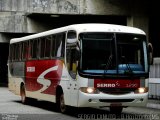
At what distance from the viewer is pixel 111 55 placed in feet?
52.2

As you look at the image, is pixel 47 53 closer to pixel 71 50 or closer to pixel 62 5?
pixel 71 50

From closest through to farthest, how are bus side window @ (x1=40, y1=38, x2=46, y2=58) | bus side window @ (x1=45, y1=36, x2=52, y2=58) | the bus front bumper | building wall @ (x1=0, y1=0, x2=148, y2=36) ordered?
the bus front bumper < bus side window @ (x1=45, y1=36, x2=52, y2=58) < bus side window @ (x1=40, y1=38, x2=46, y2=58) < building wall @ (x1=0, y1=0, x2=148, y2=36)

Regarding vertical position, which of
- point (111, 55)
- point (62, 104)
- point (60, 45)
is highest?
point (60, 45)

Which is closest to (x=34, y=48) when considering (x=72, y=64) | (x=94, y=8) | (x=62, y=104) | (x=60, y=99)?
(x=60, y=99)

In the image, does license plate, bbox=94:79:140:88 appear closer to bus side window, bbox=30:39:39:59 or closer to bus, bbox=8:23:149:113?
bus, bbox=8:23:149:113

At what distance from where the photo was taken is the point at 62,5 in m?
32.1

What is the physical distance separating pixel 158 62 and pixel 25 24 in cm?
1545

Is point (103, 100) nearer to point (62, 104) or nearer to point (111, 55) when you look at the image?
point (111, 55)

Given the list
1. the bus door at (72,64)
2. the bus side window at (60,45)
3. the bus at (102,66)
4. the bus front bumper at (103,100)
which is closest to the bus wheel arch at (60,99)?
the bus at (102,66)

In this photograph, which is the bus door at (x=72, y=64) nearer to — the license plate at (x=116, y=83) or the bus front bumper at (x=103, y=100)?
the bus front bumper at (x=103, y=100)

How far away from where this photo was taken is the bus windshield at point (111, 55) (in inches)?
620

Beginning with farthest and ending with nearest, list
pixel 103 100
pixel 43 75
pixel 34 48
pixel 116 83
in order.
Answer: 1. pixel 34 48
2. pixel 43 75
3. pixel 116 83
4. pixel 103 100

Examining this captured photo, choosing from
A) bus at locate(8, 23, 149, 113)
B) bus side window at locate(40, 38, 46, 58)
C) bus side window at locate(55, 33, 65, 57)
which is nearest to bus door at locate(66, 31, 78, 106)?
bus at locate(8, 23, 149, 113)

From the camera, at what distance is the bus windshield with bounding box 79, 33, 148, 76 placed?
15750mm
